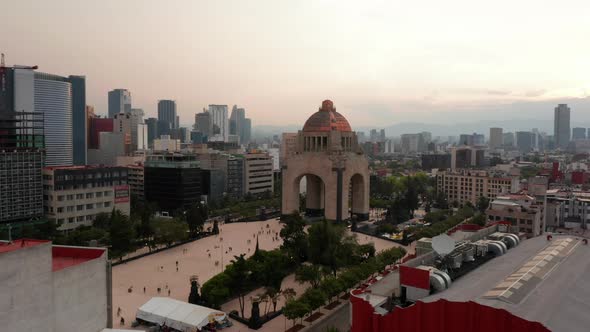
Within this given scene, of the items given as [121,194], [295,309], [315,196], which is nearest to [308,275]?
[295,309]

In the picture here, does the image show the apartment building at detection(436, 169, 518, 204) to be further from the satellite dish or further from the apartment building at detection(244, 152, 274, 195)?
the satellite dish

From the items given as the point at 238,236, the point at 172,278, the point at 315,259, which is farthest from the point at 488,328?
the point at 238,236

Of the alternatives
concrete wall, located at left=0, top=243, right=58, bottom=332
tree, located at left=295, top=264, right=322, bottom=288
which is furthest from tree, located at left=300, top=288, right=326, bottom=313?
concrete wall, located at left=0, top=243, right=58, bottom=332

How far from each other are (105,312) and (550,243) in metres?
27.3

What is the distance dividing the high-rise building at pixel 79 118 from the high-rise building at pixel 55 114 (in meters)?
11.3

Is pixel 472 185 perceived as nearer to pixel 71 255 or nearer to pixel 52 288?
pixel 71 255

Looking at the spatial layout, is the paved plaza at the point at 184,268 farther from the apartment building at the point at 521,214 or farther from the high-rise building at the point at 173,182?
the high-rise building at the point at 173,182

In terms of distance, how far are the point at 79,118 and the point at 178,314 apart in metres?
144

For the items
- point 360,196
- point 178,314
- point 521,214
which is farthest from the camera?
point 360,196

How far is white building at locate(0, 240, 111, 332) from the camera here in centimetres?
1777

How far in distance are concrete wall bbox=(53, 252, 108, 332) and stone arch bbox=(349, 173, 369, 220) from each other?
2210 inches

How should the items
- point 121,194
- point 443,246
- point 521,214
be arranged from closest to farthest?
1. point 443,246
2. point 521,214
3. point 121,194

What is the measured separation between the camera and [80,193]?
205 ft

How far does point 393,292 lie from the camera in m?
24.0
